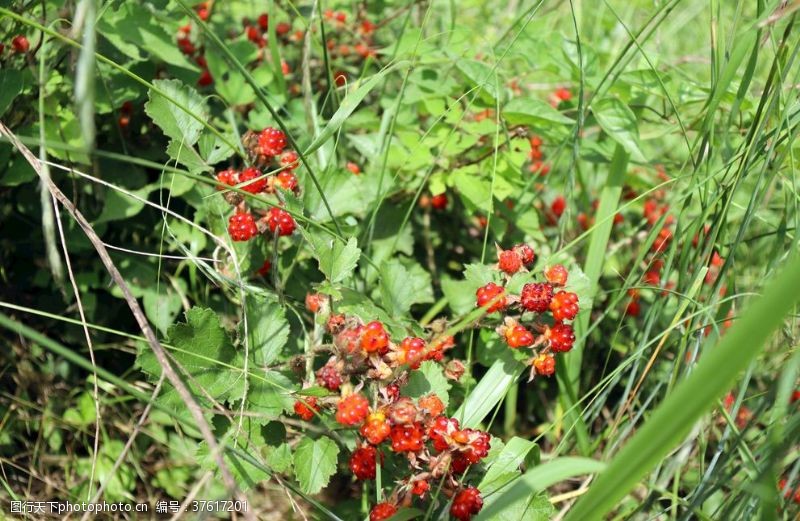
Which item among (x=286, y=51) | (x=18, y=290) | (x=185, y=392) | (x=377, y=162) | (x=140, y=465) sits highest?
(x=286, y=51)

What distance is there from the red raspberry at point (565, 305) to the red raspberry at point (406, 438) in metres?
0.37

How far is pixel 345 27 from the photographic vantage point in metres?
2.24

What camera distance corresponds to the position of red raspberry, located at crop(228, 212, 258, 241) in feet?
4.66

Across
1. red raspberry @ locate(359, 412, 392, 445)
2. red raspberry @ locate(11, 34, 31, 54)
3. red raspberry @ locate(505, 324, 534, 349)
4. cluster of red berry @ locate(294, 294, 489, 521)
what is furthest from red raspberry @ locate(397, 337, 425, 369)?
red raspberry @ locate(11, 34, 31, 54)

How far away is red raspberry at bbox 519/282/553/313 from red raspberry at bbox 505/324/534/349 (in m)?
0.05

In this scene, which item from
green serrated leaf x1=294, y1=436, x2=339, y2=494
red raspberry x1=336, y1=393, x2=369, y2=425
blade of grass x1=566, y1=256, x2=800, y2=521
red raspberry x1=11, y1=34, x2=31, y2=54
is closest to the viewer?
blade of grass x1=566, y1=256, x2=800, y2=521

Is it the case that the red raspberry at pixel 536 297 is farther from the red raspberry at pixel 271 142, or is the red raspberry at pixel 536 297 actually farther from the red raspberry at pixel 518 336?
the red raspberry at pixel 271 142

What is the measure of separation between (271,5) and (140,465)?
124 cm

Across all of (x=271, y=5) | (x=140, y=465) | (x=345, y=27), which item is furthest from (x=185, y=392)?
(x=345, y=27)

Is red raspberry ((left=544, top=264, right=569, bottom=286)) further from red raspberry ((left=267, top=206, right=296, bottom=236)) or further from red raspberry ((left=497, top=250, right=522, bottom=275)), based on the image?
red raspberry ((left=267, top=206, right=296, bottom=236))

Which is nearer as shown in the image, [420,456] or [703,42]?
[420,456]

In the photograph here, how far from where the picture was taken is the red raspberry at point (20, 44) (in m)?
1.68

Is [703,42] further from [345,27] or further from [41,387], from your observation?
[41,387]

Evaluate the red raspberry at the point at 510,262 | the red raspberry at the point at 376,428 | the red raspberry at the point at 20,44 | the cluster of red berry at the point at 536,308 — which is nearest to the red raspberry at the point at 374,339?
the red raspberry at the point at 376,428
